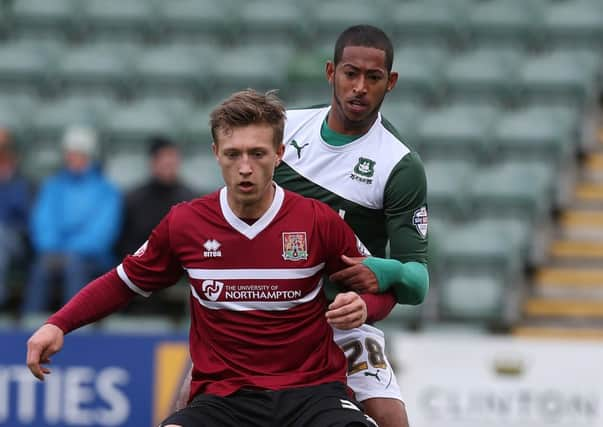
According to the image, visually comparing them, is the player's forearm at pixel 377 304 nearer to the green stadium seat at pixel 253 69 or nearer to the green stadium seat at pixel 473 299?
the green stadium seat at pixel 473 299

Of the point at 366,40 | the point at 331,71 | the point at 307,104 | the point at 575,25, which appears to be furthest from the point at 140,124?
the point at 366,40

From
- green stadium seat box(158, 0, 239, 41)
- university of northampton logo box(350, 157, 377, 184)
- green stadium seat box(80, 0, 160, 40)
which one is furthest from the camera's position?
green stadium seat box(80, 0, 160, 40)

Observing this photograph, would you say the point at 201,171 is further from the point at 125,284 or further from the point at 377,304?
the point at 377,304

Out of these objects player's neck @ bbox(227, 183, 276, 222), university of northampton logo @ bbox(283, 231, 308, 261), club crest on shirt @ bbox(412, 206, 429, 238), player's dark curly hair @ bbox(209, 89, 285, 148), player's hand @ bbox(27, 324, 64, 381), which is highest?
player's dark curly hair @ bbox(209, 89, 285, 148)

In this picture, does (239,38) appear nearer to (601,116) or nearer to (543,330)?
(601,116)

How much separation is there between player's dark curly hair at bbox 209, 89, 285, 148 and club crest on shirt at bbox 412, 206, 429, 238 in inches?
25.7

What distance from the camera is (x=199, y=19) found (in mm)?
12820

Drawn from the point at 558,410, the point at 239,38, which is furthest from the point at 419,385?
the point at 239,38

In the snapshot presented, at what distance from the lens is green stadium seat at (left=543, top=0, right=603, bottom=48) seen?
11906 mm

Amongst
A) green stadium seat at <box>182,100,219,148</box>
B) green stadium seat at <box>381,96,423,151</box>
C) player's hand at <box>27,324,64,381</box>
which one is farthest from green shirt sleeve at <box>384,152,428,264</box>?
green stadium seat at <box>182,100,219,148</box>

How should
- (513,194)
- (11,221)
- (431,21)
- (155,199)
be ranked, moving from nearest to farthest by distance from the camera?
(155,199), (11,221), (513,194), (431,21)

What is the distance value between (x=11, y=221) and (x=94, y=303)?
16.9 ft

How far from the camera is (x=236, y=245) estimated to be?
4793mm

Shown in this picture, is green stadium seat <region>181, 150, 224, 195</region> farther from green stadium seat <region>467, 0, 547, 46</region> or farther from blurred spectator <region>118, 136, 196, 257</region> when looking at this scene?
green stadium seat <region>467, 0, 547, 46</region>
